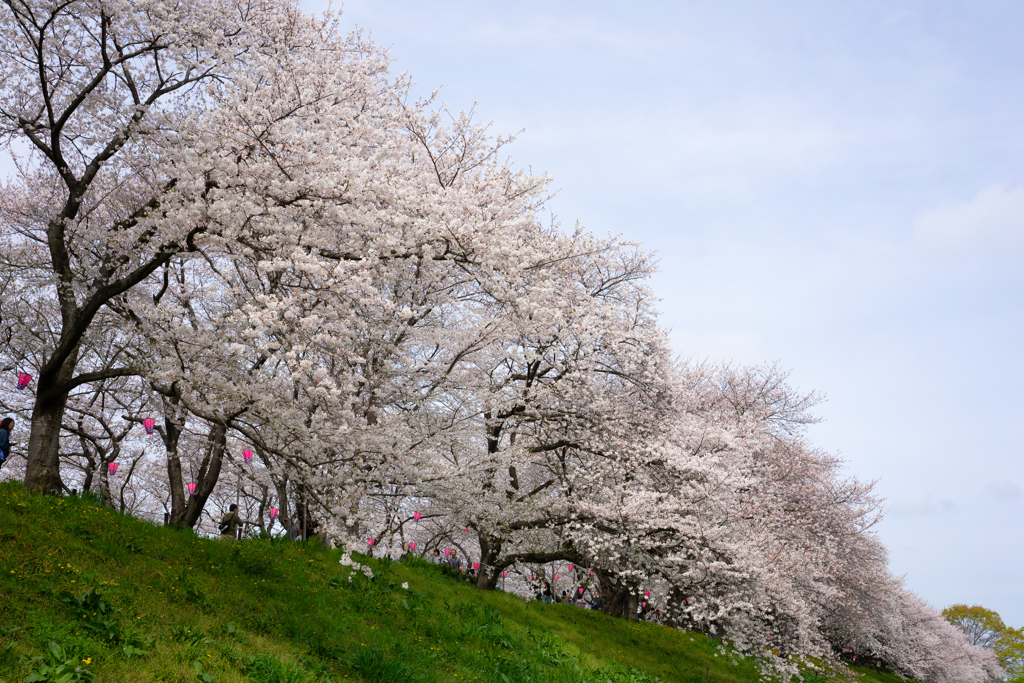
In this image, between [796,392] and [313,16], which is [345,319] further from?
[796,392]

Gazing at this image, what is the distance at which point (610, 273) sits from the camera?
19391 mm

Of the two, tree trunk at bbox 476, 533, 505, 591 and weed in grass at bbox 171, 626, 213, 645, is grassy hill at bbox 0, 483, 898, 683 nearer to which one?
weed in grass at bbox 171, 626, 213, 645

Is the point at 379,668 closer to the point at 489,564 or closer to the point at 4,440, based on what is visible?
the point at 489,564

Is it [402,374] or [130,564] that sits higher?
[402,374]

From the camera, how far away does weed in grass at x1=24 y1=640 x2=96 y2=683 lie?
5.55 m

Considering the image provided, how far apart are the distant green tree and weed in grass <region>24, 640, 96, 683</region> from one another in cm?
8690

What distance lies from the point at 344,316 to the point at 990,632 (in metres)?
94.4

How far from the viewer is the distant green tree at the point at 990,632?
224ft

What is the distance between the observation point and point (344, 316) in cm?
888

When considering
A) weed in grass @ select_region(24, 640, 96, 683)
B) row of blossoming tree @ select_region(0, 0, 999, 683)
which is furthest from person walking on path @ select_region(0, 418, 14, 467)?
weed in grass @ select_region(24, 640, 96, 683)

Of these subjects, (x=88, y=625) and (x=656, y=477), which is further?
(x=656, y=477)

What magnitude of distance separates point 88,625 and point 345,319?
4365mm

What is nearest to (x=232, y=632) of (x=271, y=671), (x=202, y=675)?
(x=271, y=671)

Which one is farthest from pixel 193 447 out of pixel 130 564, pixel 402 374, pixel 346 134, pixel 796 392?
pixel 796 392
